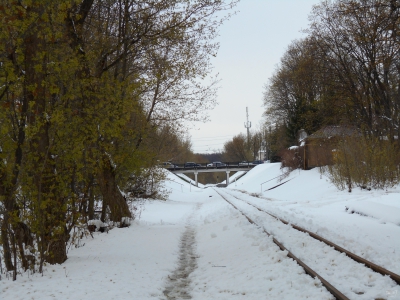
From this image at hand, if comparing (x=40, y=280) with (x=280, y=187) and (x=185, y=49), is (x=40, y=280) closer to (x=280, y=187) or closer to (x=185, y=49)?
(x=185, y=49)

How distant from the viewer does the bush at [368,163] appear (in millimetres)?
23281

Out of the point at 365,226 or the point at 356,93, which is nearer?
the point at 365,226

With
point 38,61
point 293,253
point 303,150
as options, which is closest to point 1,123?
point 38,61

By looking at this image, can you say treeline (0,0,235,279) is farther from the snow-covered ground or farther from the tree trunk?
the tree trunk

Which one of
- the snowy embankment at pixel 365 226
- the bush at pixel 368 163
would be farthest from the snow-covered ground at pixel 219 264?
the bush at pixel 368 163

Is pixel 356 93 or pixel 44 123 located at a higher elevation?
pixel 356 93

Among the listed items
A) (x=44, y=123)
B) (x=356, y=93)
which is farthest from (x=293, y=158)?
(x=44, y=123)

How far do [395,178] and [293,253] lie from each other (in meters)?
16.8

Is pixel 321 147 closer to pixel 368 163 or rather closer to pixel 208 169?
pixel 368 163

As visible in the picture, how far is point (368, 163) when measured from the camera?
23.5 m

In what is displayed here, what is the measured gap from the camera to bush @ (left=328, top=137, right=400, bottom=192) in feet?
76.4

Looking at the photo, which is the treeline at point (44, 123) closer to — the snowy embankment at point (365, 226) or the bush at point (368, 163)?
the snowy embankment at point (365, 226)

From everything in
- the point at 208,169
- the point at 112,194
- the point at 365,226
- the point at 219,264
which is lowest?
the point at 219,264

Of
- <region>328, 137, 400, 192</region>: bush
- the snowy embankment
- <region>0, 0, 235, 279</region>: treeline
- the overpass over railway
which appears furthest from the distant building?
the overpass over railway
